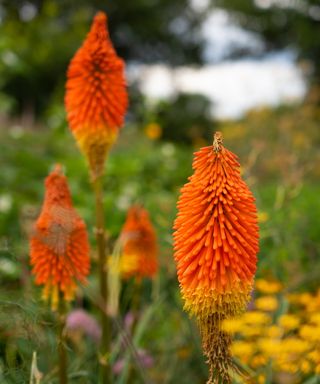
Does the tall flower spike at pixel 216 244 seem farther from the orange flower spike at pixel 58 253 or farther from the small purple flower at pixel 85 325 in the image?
the small purple flower at pixel 85 325

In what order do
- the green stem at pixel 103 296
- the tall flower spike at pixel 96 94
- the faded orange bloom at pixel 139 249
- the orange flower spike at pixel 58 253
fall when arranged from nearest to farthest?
the orange flower spike at pixel 58 253 → the green stem at pixel 103 296 → the tall flower spike at pixel 96 94 → the faded orange bloom at pixel 139 249

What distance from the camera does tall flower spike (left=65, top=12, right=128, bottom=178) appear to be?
3.33 meters

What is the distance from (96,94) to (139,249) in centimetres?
92

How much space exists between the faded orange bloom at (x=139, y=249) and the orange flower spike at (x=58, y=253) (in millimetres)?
684

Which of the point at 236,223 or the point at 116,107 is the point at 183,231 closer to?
the point at 236,223

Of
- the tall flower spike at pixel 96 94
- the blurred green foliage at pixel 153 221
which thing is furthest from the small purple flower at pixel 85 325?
the tall flower spike at pixel 96 94

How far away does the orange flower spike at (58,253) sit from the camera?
2814 millimetres

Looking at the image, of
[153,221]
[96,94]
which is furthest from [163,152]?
[96,94]

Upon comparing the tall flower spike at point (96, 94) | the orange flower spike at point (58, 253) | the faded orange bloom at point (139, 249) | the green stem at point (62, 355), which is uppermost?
the tall flower spike at point (96, 94)

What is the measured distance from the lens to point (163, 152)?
12094mm

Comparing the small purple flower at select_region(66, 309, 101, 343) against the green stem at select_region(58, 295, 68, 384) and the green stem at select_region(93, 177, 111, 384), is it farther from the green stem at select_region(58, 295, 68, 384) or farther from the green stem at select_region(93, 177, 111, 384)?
the green stem at select_region(58, 295, 68, 384)

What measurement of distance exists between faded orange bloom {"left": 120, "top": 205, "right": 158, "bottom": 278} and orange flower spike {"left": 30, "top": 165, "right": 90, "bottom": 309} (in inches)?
26.9

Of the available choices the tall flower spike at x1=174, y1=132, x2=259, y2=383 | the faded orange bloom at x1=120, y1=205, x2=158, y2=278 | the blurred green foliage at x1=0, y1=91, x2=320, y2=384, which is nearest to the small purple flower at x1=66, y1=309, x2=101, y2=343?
the blurred green foliage at x1=0, y1=91, x2=320, y2=384

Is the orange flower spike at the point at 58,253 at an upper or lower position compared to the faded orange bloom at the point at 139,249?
lower
